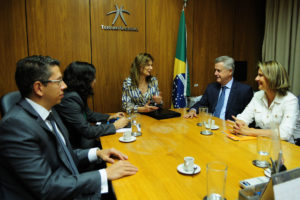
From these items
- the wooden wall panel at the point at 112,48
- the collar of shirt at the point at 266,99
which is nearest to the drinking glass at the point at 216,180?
the collar of shirt at the point at 266,99

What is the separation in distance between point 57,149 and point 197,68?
3.72 m

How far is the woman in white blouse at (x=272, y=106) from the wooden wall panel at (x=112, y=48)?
227 centimetres

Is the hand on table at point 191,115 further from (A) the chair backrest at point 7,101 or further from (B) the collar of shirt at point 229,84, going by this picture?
(A) the chair backrest at point 7,101

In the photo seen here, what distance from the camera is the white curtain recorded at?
4.07 meters

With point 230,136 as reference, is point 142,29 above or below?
above

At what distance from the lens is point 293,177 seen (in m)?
0.70

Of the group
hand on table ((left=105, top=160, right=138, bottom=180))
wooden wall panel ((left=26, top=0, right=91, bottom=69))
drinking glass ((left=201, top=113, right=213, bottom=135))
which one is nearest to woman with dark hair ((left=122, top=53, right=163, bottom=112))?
wooden wall panel ((left=26, top=0, right=91, bottom=69))

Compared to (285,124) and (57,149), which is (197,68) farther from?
(57,149)

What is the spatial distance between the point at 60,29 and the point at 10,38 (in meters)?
0.71

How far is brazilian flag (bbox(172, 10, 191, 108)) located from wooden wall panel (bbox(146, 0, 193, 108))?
166 millimetres

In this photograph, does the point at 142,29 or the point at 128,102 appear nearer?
the point at 128,102

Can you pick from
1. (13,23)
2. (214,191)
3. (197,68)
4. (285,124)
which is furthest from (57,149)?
(197,68)

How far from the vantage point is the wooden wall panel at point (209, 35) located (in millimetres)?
4387

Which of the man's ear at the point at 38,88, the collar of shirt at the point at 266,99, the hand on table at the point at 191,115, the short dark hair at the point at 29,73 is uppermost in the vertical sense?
the short dark hair at the point at 29,73
